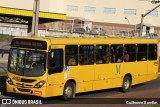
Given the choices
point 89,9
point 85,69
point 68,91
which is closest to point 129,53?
point 85,69

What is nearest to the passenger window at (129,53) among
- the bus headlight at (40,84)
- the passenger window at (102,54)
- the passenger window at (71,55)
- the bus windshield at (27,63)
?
the passenger window at (102,54)

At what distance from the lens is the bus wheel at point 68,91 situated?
63.4ft

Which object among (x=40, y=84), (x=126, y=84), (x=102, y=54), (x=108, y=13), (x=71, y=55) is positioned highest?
(x=108, y=13)

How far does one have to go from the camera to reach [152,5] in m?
101

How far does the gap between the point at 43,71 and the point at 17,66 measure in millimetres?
1217

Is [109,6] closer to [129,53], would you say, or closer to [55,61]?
[129,53]

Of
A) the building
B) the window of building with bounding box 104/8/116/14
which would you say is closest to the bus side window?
the building

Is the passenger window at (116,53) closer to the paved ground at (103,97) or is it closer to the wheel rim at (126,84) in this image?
the wheel rim at (126,84)

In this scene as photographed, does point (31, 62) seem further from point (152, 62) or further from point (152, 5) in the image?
point (152, 5)

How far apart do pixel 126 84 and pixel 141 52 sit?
2.21 m

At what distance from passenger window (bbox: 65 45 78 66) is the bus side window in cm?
42

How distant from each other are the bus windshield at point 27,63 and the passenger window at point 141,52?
803 centimetres

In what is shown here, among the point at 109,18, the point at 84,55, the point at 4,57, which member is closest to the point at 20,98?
the point at 84,55

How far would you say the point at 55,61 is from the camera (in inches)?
735
